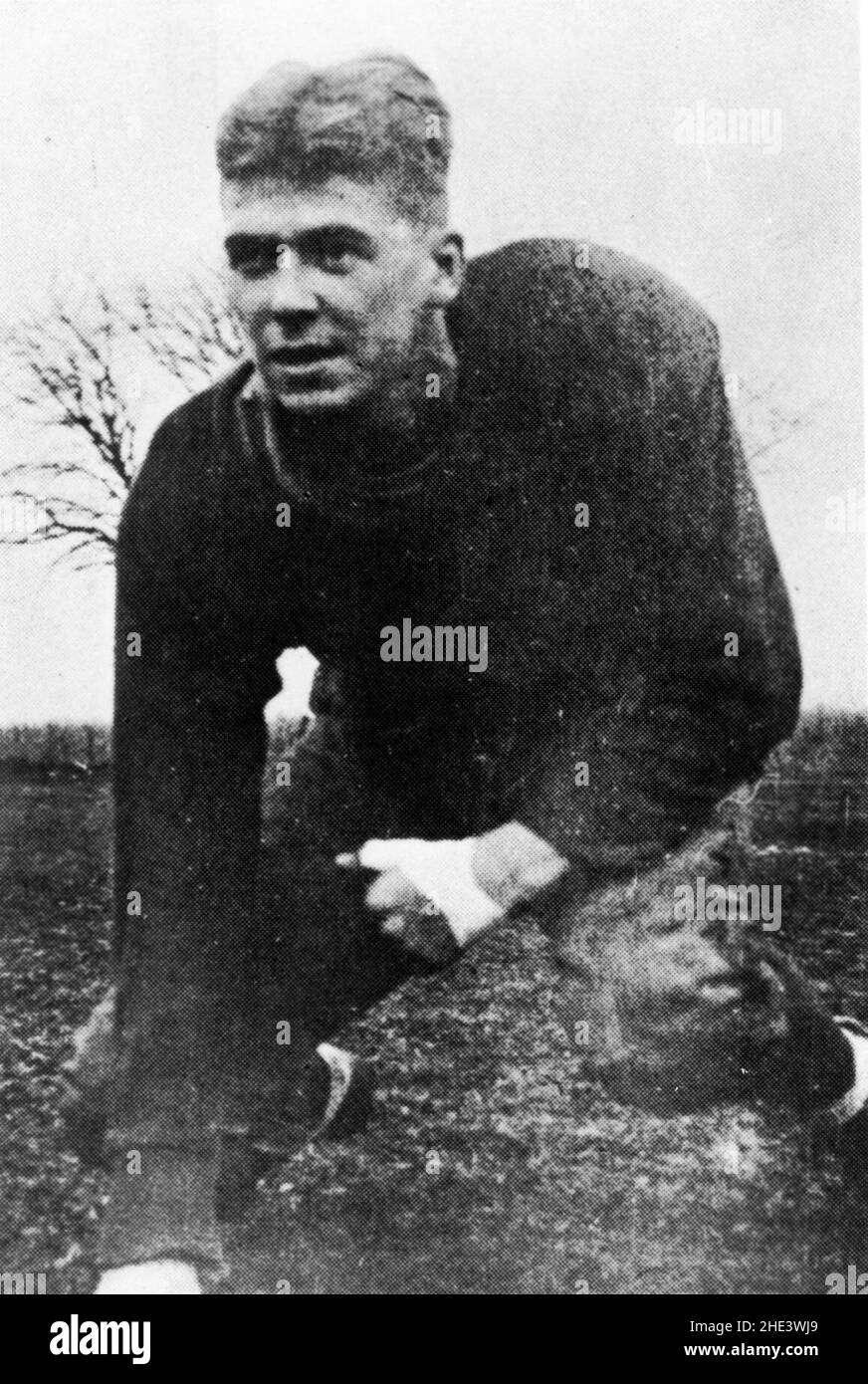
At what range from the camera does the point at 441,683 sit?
434cm

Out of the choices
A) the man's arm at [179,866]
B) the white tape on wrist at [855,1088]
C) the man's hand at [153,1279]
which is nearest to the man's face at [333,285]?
the man's arm at [179,866]

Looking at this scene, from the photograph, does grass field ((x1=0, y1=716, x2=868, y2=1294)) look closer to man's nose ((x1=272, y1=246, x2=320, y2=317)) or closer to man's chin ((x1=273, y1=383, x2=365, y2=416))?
man's chin ((x1=273, y1=383, x2=365, y2=416))

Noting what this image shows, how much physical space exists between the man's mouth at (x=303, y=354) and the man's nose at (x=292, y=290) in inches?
3.6

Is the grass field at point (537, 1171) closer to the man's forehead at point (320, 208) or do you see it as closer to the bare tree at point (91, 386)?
the bare tree at point (91, 386)

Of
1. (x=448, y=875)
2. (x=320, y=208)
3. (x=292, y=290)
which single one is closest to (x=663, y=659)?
(x=448, y=875)

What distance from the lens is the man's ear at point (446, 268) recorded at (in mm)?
4305

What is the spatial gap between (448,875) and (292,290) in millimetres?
1708

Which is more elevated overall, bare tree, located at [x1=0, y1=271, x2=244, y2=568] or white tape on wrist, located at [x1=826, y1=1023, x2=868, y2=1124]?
bare tree, located at [x1=0, y1=271, x2=244, y2=568]

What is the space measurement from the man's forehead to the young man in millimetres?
19

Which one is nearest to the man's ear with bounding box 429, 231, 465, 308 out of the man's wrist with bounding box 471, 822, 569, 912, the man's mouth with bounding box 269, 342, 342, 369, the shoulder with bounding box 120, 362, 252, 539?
the man's mouth with bounding box 269, 342, 342, 369

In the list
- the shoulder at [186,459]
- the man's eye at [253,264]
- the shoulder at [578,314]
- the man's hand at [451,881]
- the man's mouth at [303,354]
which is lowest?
the man's hand at [451,881]

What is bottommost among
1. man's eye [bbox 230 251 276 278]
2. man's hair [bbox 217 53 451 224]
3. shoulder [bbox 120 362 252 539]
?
shoulder [bbox 120 362 252 539]

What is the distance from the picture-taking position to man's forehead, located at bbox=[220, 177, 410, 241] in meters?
4.20
